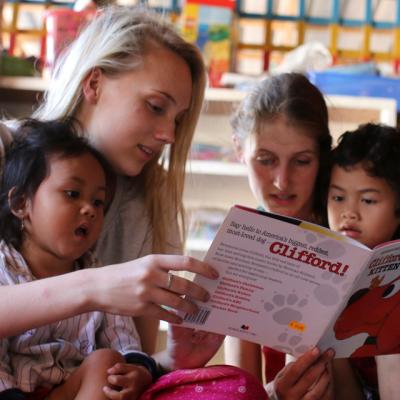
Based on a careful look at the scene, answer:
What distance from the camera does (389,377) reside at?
1.08m

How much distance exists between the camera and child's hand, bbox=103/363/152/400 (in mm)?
900

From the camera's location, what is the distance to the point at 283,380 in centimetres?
101

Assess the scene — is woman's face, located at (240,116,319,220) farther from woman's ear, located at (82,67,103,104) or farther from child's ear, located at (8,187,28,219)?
child's ear, located at (8,187,28,219)

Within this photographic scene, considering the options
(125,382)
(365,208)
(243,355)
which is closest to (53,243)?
(125,382)

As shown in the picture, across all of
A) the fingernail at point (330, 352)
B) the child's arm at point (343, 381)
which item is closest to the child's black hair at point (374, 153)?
the child's arm at point (343, 381)

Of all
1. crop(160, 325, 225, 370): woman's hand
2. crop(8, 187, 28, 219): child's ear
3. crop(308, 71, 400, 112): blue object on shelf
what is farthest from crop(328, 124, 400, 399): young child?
crop(308, 71, 400, 112): blue object on shelf

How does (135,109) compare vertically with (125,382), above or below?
above

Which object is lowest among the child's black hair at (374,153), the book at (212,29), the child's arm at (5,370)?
the child's arm at (5,370)

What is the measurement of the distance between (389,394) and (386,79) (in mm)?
1421

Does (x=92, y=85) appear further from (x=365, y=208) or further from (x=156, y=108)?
(x=365, y=208)

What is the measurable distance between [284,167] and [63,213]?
0.51m

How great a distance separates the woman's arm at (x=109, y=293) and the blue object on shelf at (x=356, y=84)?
1.53 metres

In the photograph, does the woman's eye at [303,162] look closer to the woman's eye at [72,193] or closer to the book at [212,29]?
the woman's eye at [72,193]

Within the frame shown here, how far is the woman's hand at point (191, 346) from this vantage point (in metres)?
1.03
